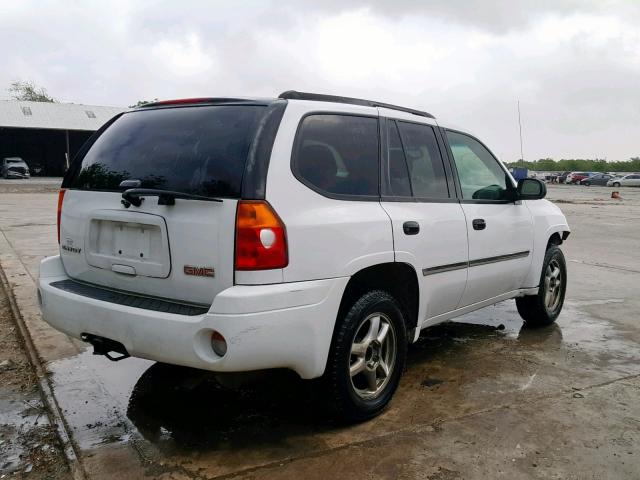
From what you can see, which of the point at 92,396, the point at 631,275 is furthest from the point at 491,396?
the point at 631,275

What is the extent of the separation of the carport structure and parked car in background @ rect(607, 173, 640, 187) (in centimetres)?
4353

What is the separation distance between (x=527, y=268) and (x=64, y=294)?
11.6 feet

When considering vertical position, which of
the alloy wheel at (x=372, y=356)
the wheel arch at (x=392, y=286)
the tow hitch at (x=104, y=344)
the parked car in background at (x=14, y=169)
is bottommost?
the alloy wheel at (x=372, y=356)

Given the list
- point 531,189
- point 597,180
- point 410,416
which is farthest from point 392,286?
point 597,180

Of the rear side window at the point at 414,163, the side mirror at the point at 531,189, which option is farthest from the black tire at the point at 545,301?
the rear side window at the point at 414,163

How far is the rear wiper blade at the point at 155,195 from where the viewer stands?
288cm

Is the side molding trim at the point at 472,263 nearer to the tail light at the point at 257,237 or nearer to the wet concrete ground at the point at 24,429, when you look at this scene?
the tail light at the point at 257,237

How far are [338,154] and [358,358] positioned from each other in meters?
1.14

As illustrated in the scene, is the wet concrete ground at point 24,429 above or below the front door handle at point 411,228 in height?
below

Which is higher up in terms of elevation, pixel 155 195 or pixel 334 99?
pixel 334 99

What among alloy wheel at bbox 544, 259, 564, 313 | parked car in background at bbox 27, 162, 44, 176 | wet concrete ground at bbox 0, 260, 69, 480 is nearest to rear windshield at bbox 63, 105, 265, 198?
wet concrete ground at bbox 0, 260, 69, 480

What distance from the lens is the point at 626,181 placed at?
53.3 meters

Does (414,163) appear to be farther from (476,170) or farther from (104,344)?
(104,344)

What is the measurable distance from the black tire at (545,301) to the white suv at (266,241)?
153cm
